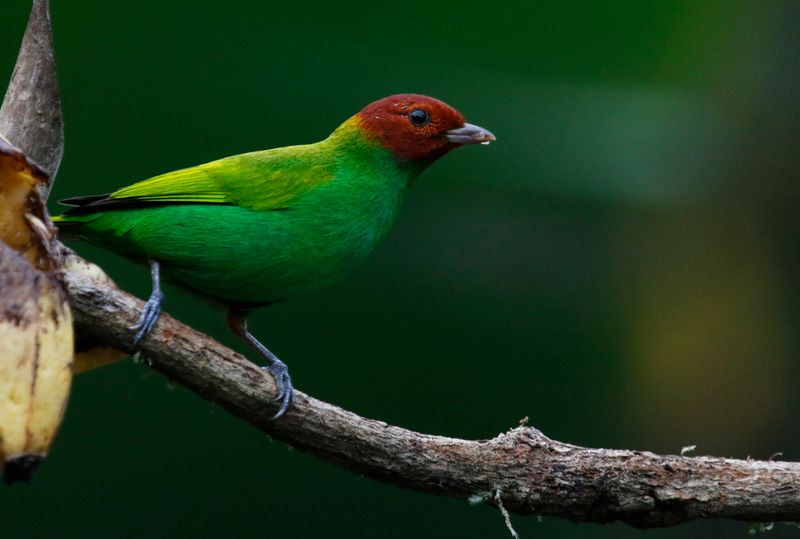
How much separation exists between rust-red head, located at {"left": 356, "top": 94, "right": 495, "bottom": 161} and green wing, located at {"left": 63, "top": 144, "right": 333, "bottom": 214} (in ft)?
0.76

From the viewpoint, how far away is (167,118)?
14.4ft

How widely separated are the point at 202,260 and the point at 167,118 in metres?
1.58

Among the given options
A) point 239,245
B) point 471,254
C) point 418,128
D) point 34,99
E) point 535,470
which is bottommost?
point 535,470

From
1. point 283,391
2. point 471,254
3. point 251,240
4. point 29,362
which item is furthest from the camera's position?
point 471,254

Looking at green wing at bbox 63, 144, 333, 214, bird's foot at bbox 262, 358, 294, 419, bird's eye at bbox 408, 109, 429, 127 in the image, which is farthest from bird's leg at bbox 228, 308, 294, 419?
bird's eye at bbox 408, 109, 429, 127

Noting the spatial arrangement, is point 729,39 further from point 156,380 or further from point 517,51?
point 156,380

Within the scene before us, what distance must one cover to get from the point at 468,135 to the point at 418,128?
16 centimetres

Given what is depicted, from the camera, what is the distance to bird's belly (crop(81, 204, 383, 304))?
2.99m

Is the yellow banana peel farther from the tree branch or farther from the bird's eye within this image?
the bird's eye

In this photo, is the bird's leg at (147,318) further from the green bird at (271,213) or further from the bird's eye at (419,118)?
the bird's eye at (419,118)

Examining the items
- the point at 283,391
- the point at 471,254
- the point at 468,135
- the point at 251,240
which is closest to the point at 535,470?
the point at 283,391

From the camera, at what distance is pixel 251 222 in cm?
309

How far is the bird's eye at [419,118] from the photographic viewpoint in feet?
11.4

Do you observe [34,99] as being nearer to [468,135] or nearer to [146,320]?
[146,320]
